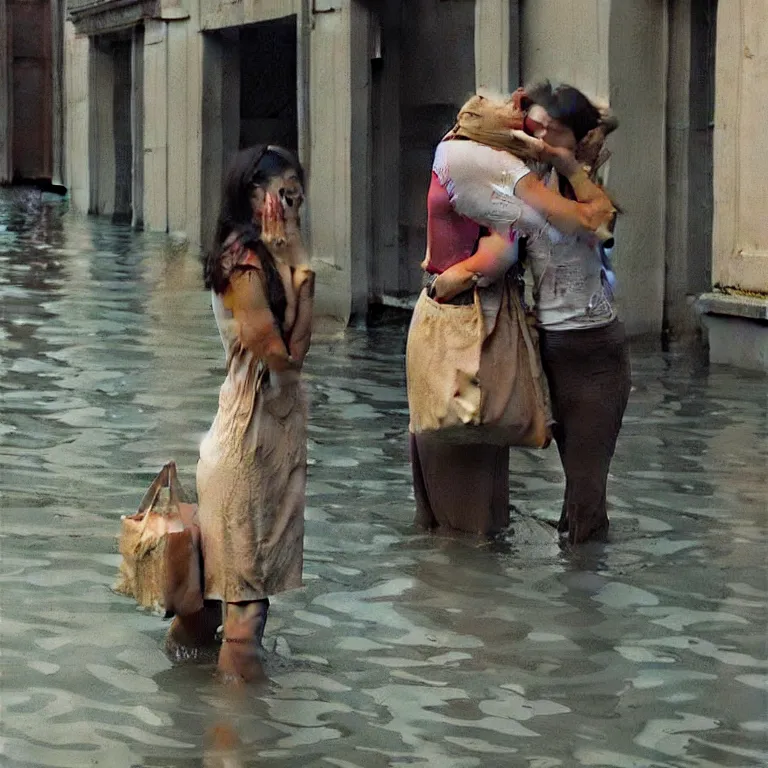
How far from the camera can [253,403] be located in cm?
504

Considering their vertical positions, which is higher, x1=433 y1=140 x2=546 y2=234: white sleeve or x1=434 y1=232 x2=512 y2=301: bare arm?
x1=433 y1=140 x2=546 y2=234: white sleeve

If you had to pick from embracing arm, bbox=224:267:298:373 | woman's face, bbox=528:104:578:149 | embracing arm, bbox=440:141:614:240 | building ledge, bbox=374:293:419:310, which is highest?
woman's face, bbox=528:104:578:149

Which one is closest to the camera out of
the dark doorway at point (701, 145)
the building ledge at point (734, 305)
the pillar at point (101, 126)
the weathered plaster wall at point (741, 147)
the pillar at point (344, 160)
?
the building ledge at point (734, 305)

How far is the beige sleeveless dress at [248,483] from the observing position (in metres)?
5.02

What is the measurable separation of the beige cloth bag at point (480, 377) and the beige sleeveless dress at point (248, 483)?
1.37 metres

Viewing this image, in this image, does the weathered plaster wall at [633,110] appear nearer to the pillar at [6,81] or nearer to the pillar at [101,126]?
the pillar at [101,126]

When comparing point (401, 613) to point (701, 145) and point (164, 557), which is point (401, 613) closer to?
point (164, 557)

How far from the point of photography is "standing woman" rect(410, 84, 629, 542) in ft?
20.7

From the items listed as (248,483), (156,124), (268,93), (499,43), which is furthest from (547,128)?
(156,124)

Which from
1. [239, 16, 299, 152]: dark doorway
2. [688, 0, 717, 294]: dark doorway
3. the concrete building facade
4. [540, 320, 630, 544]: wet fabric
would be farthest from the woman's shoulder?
[239, 16, 299, 152]: dark doorway

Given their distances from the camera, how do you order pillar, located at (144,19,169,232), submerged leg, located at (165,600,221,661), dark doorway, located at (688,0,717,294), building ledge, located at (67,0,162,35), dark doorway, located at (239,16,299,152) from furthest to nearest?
building ledge, located at (67,0,162,35) < pillar, located at (144,19,169,232) < dark doorway, located at (239,16,299,152) < dark doorway, located at (688,0,717,294) < submerged leg, located at (165,600,221,661)

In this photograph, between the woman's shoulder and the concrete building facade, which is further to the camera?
the concrete building facade

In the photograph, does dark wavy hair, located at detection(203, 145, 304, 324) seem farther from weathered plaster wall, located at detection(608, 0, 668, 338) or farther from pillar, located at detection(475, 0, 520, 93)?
pillar, located at detection(475, 0, 520, 93)

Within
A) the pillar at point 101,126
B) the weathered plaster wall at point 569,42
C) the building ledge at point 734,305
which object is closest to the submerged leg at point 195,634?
the building ledge at point 734,305
